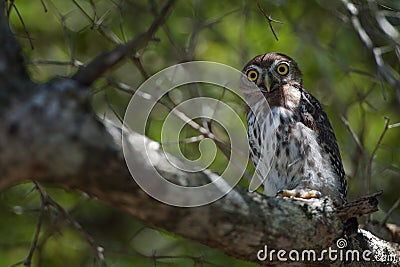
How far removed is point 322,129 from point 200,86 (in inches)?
55.3

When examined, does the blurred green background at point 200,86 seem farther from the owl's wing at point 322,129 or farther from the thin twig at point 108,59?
the thin twig at point 108,59

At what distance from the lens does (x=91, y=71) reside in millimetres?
2059

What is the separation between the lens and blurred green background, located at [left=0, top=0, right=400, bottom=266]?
496cm

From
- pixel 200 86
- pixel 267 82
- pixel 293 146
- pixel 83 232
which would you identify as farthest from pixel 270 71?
pixel 83 232

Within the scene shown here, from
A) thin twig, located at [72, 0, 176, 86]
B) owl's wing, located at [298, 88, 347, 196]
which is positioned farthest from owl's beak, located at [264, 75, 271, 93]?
thin twig, located at [72, 0, 176, 86]

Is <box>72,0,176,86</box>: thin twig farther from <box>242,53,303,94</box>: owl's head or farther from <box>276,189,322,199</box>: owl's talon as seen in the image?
<box>242,53,303,94</box>: owl's head

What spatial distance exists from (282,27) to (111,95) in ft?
5.31

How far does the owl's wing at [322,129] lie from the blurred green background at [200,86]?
1.41 ft

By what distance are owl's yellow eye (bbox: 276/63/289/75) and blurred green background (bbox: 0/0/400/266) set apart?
463mm

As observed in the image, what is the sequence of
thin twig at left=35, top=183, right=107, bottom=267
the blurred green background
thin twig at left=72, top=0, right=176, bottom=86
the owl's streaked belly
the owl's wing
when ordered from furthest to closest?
the blurred green background < the owl's wing < the owl's streaked belly < thin twig at left=35, top=183, right=107, bottom=267 < thin twig at left=72, top=0, right=176, bottom=86

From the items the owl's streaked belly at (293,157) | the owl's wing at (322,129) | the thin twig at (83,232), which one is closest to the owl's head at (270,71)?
the owl's wing at (322,129)

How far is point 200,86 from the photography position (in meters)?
5.39

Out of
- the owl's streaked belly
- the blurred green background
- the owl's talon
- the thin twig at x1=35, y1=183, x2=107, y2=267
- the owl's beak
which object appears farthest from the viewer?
the blurred green background

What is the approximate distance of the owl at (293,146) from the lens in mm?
4152
